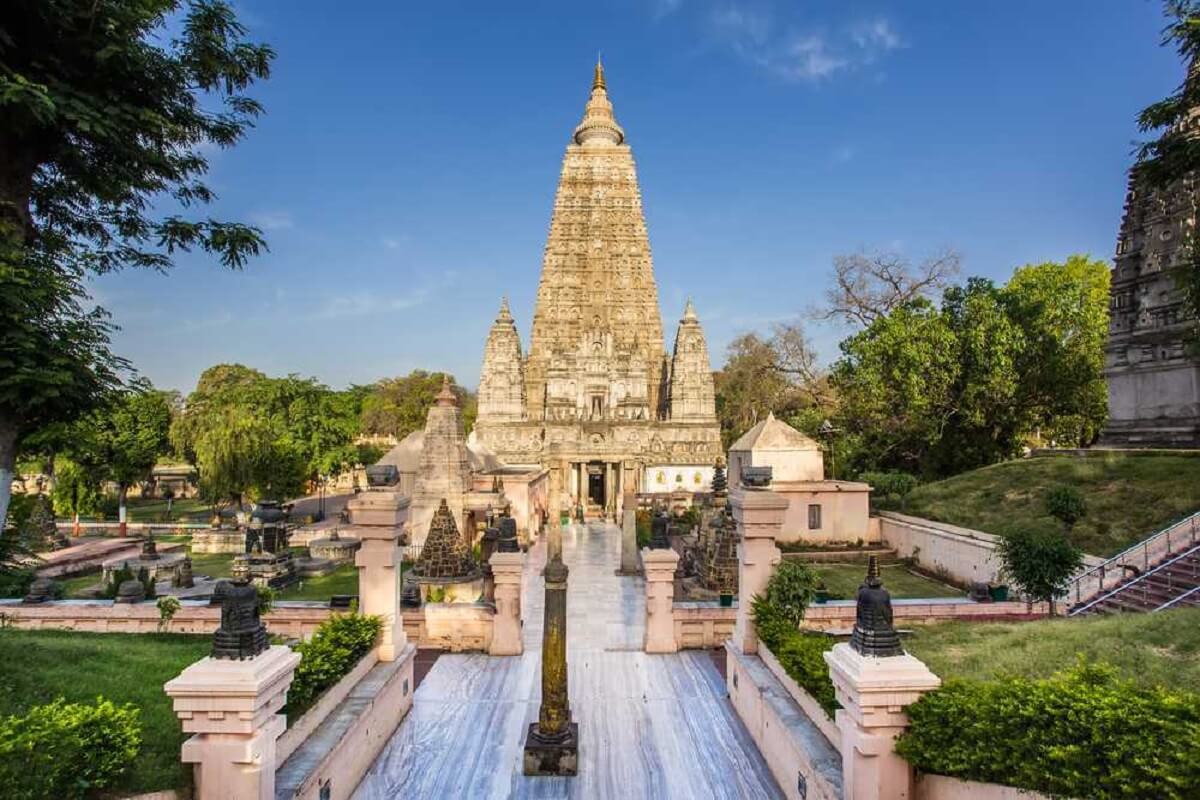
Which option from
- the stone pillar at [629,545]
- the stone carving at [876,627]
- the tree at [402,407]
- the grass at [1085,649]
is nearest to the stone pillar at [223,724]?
the stone carving at [876,627]

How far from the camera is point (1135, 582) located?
42.7 ft

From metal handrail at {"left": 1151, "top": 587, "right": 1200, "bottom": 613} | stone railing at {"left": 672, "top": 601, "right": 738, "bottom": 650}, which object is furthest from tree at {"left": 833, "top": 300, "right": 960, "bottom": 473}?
stone railing at {"left": 672, "top": 601, "right": 738, "bottom": 650}

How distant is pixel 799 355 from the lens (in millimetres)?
44656

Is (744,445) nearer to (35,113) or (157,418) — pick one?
(35,113)

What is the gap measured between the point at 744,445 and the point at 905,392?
28.8ft

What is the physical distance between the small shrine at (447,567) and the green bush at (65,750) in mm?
10179

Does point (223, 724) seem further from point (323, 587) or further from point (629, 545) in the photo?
point (629, 545)

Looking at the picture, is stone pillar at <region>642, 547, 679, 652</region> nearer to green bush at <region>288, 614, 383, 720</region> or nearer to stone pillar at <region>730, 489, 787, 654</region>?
stone pillar at <region>730, 489, 787, 654</region>

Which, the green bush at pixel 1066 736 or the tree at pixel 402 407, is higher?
the tree at pixel 402 407

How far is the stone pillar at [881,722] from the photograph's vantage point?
527 centimetres

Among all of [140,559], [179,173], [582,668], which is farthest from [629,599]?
[140,559]

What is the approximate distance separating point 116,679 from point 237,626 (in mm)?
3160

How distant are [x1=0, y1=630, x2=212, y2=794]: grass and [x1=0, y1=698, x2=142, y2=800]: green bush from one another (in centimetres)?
25

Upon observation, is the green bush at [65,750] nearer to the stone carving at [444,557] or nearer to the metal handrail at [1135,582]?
the stone carving at [444,557]
